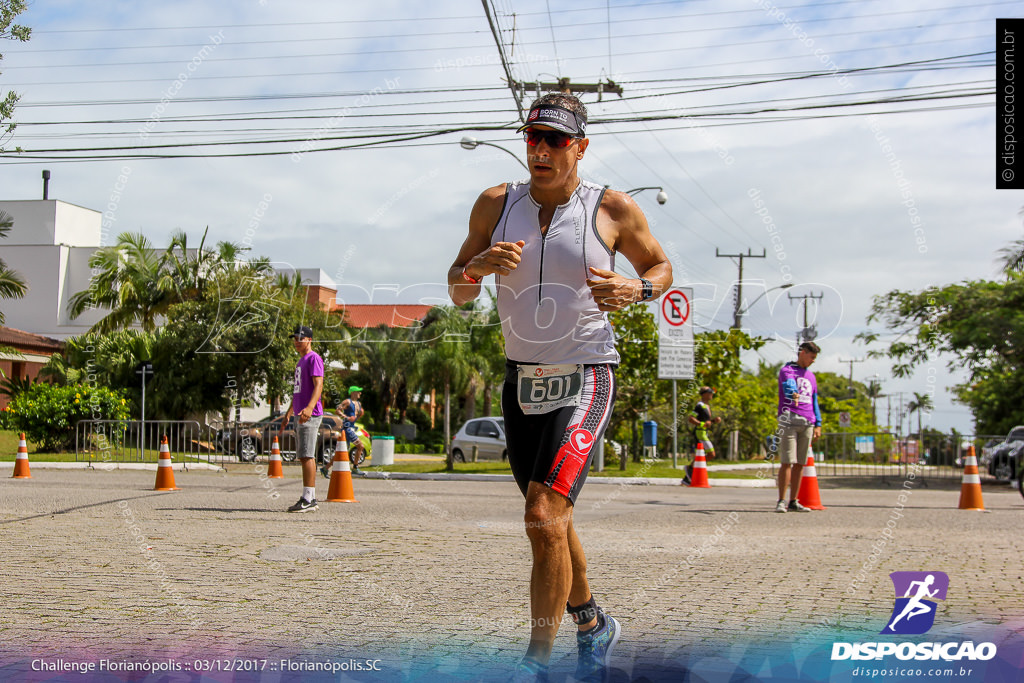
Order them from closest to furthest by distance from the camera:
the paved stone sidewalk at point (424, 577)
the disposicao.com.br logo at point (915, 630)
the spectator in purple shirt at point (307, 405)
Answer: the disposicao.com.br logo at point (915, 630) → the paved stone sidewalk at point (424, 577) → the spectator in purple shirt at point (307, 405)

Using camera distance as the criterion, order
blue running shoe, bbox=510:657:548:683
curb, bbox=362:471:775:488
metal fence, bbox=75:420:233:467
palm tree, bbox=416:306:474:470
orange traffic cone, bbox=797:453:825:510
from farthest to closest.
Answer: palm tree, bbox=416:306:474:470 < metal fence, bbox=75:420:233:467 < curb, bbox=362:471:775:488 < orange traffic cone, bbox=797:453:825:510 < blue running shoe, bbox=510:657:548:683

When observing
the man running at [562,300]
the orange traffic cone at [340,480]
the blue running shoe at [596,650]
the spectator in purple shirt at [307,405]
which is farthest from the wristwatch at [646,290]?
the orange traffic cone at [340,480]

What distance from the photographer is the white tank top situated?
142 inches

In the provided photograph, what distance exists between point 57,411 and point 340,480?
1278 cm

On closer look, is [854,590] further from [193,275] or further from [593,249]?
[193,275]

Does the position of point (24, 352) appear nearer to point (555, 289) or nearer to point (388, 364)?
point (388, 364)

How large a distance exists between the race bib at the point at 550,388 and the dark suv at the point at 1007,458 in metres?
18.9

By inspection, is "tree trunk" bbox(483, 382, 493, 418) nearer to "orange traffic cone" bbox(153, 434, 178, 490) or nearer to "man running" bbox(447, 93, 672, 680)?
"orange traffic cone" bbox(153, 434, 178, 490)

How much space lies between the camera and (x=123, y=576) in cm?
561

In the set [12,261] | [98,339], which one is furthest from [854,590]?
[12,261]

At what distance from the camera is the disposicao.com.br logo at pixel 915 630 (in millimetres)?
3998

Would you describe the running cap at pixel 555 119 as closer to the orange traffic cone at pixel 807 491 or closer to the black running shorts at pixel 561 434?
the black running shorts at pixel 561 434

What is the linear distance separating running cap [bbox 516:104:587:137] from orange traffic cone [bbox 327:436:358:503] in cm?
825

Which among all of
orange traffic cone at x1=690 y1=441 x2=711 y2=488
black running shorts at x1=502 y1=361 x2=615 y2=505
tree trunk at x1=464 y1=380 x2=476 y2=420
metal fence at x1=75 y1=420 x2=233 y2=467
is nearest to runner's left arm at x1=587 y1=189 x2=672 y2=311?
black running shorts at x1=502 y1=361 x2=615 y2=505
